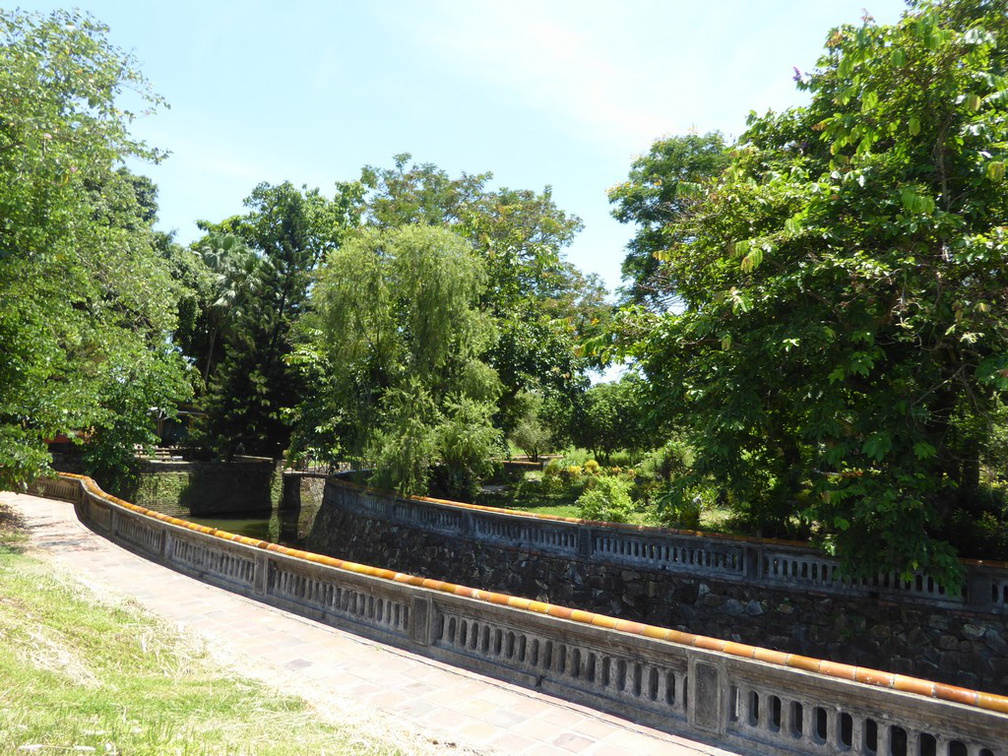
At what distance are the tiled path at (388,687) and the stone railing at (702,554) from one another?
5406 millimetres

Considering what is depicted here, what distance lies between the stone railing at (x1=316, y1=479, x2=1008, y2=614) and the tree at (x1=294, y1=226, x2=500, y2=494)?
2.35 m

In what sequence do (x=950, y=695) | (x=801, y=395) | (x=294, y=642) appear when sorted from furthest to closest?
(x=801, y=395)
(x=294, y=642)
(x=950, y=695)

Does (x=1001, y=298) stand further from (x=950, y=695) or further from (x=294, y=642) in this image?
(x=294, y=642)

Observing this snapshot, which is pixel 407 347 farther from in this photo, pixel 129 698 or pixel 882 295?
pixel 129 698

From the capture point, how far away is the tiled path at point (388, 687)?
5.01 m

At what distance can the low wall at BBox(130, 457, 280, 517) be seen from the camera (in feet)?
95.4

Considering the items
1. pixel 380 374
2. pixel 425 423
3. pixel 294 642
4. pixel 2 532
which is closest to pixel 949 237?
pixel 294 642

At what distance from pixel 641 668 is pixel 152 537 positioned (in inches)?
377

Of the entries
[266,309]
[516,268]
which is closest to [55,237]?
[516,268]

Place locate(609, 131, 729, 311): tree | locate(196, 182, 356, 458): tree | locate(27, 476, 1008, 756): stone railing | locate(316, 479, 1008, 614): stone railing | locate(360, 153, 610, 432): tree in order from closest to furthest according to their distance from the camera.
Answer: locate(27, 476, 1008, 756): stone railing
locate(316, 479, 1008, 614): stone railing
locate(609, 131, 729, 311): tree
locate(360, 153, 610, 432): tree
locate(196, 182, 356, 458): tree

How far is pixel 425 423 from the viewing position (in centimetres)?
1752

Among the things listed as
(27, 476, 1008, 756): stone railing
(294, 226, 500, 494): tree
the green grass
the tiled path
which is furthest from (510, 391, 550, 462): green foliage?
the green grass

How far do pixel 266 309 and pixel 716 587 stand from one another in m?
27.7

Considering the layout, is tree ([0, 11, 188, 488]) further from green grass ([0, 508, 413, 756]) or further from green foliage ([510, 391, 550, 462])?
green foliage ([510, 391, 550, 462])
